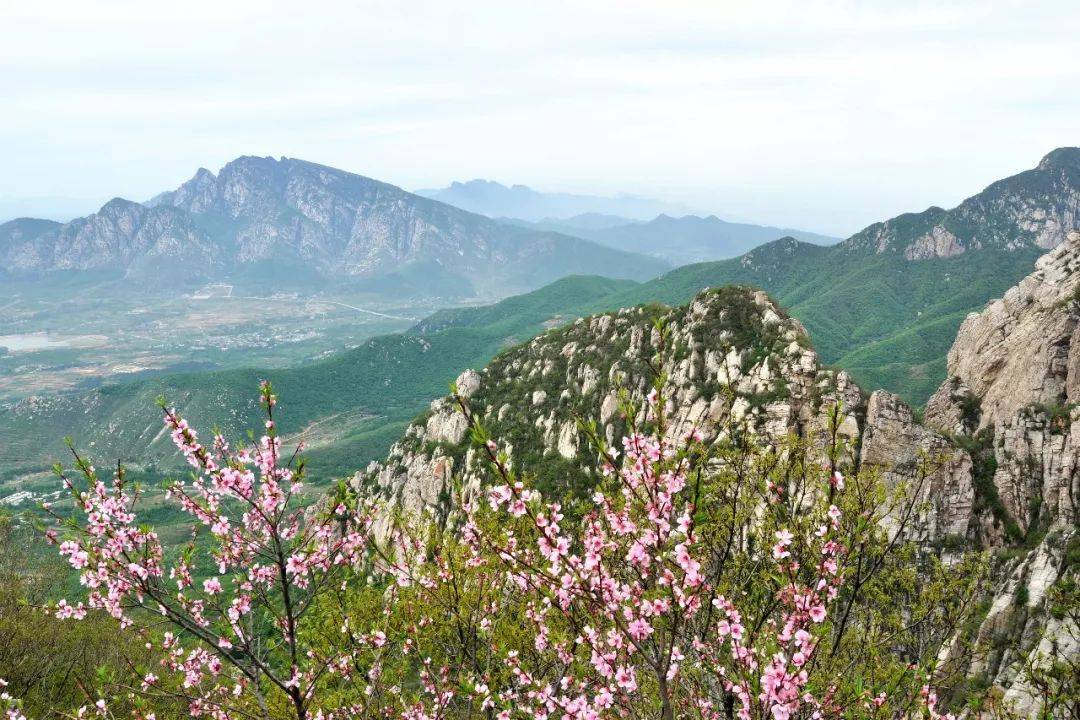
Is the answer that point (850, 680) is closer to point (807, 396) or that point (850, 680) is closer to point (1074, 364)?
point (807, 396)

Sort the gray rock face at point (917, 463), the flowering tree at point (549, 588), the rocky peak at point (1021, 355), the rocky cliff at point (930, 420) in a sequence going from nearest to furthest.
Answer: the flowering tree at point (549, 588) → the rocky cliff at point (930, 420) → the gray rock face at point (917, 463) → the rocky peak at point (1021, 355)

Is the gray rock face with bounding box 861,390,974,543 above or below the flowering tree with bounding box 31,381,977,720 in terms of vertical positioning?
below

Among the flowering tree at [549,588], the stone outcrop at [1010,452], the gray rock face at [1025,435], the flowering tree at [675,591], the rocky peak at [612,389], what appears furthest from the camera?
the rocky peak at [612,389]

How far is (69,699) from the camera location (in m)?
32.0

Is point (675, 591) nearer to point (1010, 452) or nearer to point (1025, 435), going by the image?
point (1010, 452)

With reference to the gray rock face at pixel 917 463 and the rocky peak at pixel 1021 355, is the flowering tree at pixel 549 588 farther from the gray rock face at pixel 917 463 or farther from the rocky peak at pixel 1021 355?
the rocky peak at pixel 1021 355

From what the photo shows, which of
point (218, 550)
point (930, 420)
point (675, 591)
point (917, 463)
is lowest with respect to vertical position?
point (917, 463)

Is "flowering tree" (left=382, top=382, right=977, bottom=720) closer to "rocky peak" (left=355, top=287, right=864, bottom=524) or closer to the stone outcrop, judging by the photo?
the stone outcrop

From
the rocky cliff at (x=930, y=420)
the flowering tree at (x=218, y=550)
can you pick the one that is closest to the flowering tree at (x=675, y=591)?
the rocky cliff at (x=930, y=420)

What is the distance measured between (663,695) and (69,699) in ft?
125

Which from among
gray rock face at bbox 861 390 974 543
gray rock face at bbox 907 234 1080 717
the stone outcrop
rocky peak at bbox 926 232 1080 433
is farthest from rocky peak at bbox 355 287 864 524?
rocky peak at bbox 926 232 1080 433

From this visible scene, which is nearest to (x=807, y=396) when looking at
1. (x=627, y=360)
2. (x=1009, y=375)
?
(x=1009, y=375)

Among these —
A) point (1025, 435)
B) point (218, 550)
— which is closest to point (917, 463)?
point (1025, 435)

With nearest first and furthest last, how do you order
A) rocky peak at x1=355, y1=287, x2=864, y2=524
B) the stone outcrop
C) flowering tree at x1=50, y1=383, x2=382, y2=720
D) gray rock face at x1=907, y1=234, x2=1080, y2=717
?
flowering tree at x1=50, y1=383, x2=382, y2=720 < gray rock face at x1=907, y1=234, x2=1080, y2=717 < the stone outcrop < rocky peak at x1=355, y1=287, x2=864, y2=524
